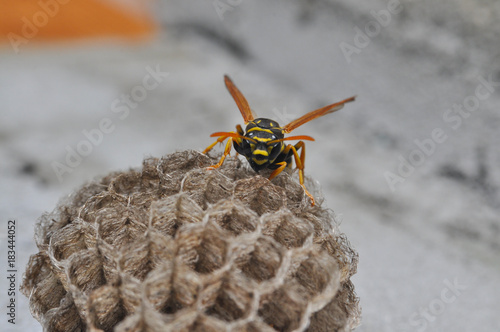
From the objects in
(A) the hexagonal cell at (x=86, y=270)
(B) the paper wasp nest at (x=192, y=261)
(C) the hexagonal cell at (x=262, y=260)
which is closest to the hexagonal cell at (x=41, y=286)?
(B) the paper wasp nest at (x=192, y=261)

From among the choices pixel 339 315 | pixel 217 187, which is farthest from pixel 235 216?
pixel 339 315

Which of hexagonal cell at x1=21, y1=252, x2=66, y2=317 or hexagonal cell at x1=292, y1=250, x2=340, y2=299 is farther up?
hexagonal cell at x1=292, y1=250, x2=340, y2=299

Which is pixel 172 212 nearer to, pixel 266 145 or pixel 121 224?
pixel 121 224

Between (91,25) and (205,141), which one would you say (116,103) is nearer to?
(205,141)

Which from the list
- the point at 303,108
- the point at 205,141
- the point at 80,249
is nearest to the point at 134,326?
the point at 80,249

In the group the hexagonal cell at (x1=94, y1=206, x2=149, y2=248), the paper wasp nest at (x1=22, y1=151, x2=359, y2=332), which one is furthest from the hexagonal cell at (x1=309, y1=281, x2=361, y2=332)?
the hexagonal cell at (x1=94, y1=206, x2=149, y2=248)

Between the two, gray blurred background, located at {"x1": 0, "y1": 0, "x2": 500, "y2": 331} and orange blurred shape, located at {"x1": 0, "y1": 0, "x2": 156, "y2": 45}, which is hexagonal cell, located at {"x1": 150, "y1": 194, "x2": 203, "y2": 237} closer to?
gray blurred background, located at {"x1": 0, "y1": 0, "x2": 500, "y2": 331}
